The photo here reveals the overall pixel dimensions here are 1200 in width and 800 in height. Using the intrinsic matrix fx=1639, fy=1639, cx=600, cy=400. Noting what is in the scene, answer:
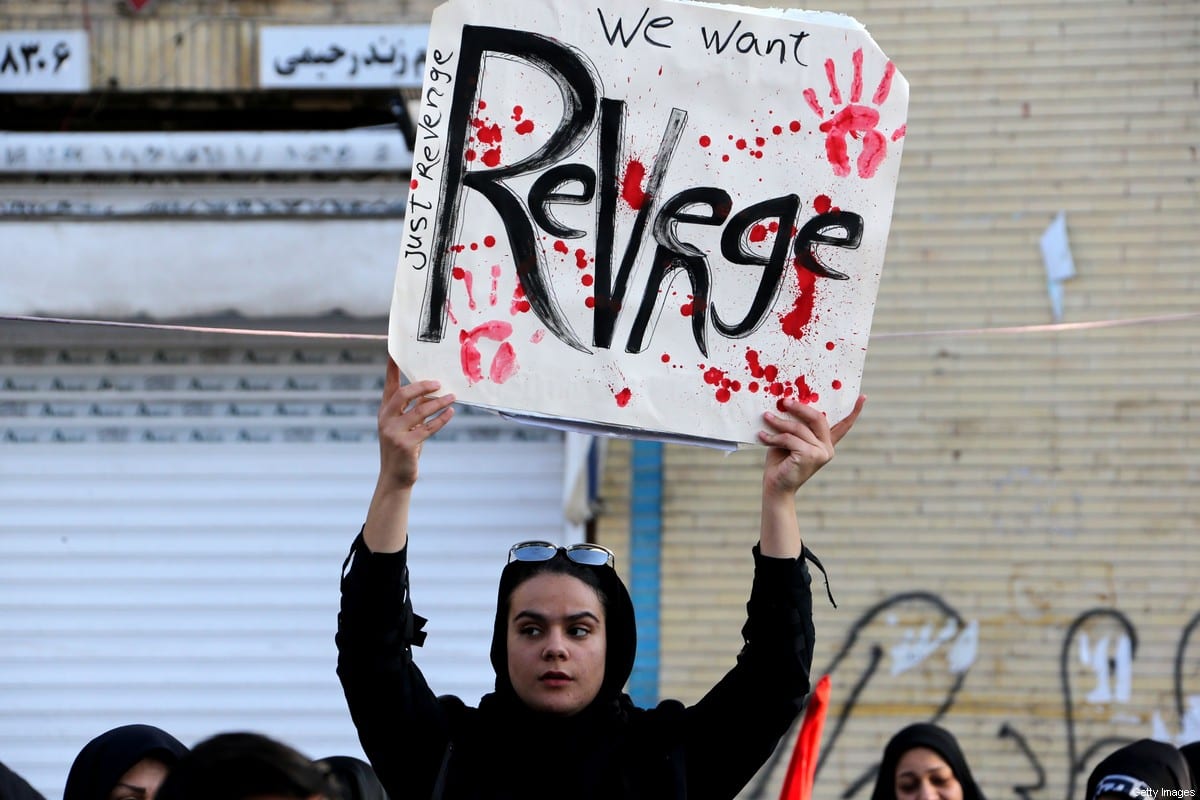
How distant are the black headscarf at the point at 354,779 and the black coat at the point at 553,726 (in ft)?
3.88

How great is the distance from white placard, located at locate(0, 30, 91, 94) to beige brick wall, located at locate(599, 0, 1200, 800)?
3.38m

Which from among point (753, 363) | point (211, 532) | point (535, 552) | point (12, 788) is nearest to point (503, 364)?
point (535, 552)

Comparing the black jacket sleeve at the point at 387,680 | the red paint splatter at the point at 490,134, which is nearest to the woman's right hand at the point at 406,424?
the black jacket sleeve at the point at 387,680

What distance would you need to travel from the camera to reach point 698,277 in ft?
10.1

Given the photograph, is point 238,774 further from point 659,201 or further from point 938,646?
point 938,646

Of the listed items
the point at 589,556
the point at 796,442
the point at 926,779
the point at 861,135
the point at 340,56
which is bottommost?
the point at 926,779

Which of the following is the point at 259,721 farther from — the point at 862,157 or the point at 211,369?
the point at 862,157

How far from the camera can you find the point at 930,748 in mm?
5254

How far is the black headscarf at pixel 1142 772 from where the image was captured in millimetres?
4824

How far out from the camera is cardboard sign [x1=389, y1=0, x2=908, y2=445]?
3.01m

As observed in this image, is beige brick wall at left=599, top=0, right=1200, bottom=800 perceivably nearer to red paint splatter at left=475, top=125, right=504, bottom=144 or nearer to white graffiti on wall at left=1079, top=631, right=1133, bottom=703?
white graffiti on wall at left=1079, top=631, right=1133, bottom=703

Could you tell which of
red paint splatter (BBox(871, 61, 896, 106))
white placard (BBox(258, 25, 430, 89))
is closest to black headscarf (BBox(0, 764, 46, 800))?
red paint splatter (BBox(871, 61, 896, 106))

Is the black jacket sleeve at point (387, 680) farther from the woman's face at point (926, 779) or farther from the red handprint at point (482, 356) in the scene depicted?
the woman's face at point (926, 779)

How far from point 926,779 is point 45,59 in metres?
5.65
